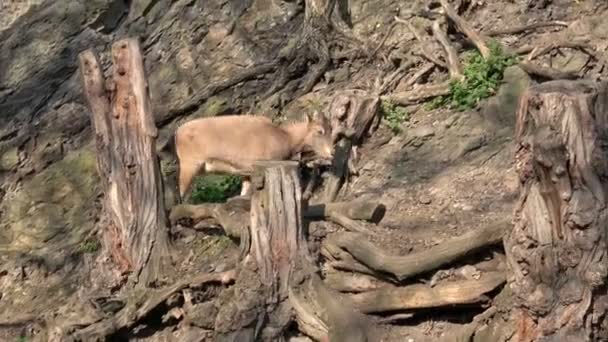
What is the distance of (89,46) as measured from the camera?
14.7 metres

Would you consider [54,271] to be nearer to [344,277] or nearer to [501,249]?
[344,277]

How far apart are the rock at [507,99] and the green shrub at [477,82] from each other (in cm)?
8

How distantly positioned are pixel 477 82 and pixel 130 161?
4147 millimetres

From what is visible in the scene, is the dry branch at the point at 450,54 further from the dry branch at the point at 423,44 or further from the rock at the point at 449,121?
the rock at the point at 449,121

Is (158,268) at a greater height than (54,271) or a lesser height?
greater

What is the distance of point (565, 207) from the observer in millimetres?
6309

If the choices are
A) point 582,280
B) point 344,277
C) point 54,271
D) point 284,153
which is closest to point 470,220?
point 344,277

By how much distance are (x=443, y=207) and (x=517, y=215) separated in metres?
2.66

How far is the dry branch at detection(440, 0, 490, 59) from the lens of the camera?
11570 millimetres

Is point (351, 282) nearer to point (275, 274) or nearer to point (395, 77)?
point (275, 274)

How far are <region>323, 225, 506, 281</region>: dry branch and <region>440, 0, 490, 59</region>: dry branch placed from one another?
→ 425cm

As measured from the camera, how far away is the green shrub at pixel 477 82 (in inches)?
433

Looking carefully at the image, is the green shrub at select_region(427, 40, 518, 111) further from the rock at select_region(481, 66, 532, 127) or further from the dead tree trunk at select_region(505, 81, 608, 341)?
the dead tree trunk at select_region(505, 81, 608, 341)

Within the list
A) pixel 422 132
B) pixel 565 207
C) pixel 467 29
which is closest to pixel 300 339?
pixel 565 207
